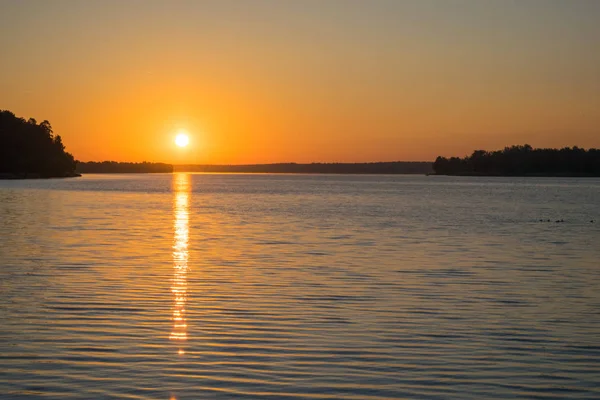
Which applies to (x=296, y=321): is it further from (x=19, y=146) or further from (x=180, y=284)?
(x=19, y=146)

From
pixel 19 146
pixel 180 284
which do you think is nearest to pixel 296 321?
pixel 180 284

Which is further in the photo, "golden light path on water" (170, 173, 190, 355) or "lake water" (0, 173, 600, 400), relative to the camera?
"golden light path on water" (170, 173, 190, 355)

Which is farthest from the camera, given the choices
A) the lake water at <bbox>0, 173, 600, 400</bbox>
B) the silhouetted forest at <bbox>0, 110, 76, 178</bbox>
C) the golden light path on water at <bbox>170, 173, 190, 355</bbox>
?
the silhouetted forest at <bbox>0, 110, 76, 178</bbox>

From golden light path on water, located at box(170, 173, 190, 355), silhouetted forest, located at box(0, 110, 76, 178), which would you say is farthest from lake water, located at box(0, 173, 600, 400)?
silhouetted forest, located at box(0, 110, 76, 178)

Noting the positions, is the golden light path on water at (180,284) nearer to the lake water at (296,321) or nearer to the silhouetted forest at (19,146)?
the lake water at (296,321)

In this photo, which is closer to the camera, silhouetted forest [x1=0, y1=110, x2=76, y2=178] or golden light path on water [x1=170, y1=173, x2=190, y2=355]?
golden light path on water [x1=170, y1=173, x2=190, y2=355]

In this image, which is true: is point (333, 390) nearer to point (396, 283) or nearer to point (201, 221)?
point (396, 283)

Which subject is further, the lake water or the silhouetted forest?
the silhouetted forest

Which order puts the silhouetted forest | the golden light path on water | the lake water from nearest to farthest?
the lake water
the golden light path on water
the silhouetted forest

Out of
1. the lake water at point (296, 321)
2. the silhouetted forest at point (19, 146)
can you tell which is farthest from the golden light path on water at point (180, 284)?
the silhouetted forest at point (19, 146)

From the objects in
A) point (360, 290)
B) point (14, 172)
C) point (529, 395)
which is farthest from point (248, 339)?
point (14, 172)

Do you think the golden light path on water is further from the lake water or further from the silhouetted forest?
the silhouetted forest

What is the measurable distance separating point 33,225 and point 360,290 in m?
28.1

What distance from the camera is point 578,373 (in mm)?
11484
